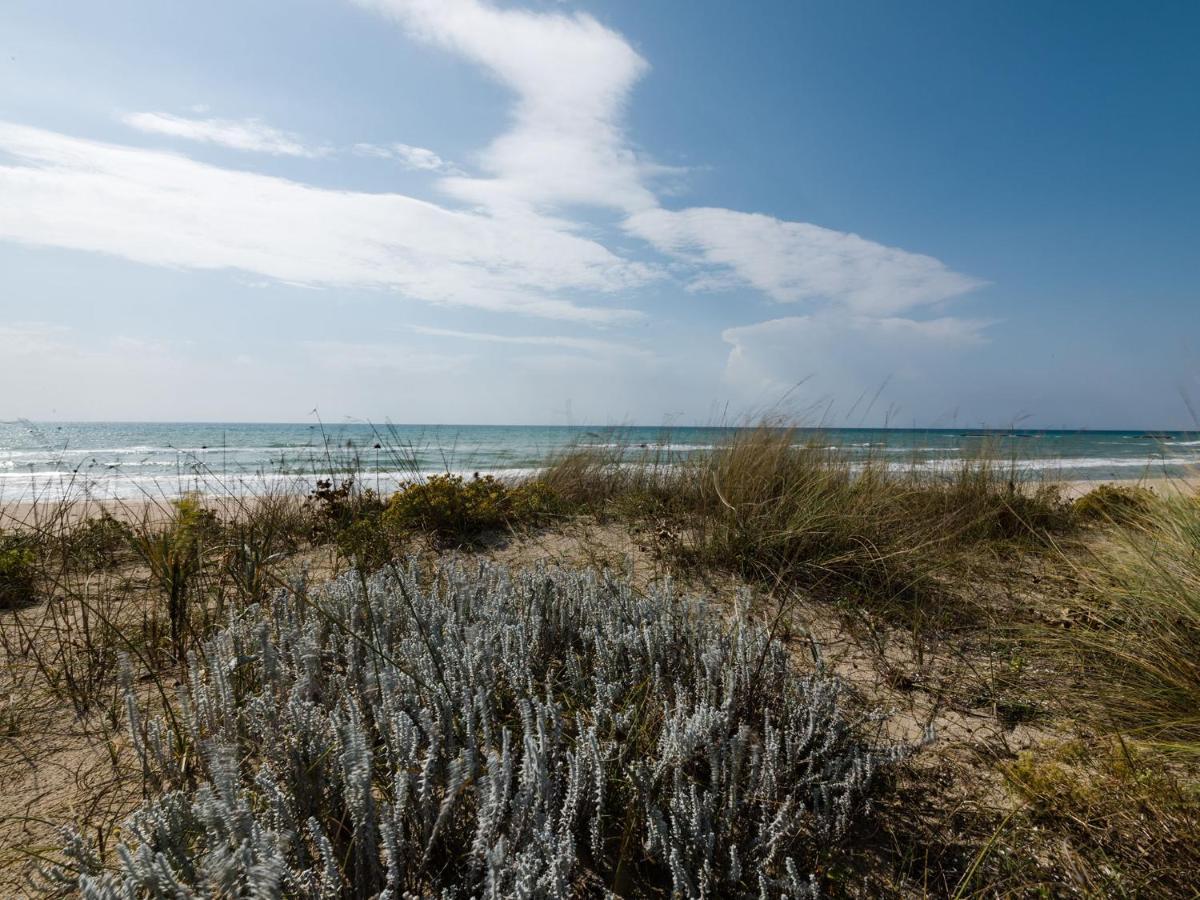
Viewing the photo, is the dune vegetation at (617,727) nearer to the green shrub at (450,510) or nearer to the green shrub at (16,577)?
the green shrub at (16,577)

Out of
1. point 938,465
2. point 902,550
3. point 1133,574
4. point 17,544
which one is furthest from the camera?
point 938,465

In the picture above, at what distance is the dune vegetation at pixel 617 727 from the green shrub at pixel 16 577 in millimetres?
20

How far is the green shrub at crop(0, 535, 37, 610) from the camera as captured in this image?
3768 mm

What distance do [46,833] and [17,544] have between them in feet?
12.0

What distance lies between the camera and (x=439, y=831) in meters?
1.55

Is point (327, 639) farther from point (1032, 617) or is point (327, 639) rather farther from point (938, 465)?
point (938, 465)

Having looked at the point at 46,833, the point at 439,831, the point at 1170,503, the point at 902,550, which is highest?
the point at 1170,503

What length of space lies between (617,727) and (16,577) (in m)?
4.35

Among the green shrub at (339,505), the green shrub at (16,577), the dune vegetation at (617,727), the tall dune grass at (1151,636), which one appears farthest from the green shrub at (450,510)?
the tall dune grass at (1151,636)

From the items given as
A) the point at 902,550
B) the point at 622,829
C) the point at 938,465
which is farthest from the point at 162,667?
the point at 938,465

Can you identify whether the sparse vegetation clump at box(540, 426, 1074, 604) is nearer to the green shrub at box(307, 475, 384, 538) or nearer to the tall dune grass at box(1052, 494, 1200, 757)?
the tall dune grass at box(1052, 494, 1200, 757)

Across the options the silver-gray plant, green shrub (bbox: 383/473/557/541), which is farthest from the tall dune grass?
green shrub (bbox: 383/473/557/541)

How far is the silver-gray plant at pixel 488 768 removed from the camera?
141cm

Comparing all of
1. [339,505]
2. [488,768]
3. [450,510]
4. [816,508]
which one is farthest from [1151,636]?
Answer: [339,505]
